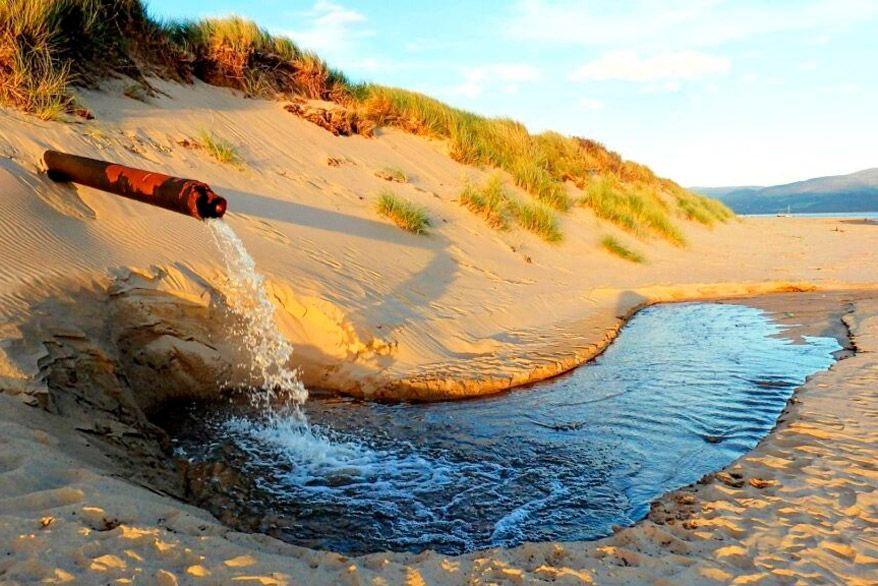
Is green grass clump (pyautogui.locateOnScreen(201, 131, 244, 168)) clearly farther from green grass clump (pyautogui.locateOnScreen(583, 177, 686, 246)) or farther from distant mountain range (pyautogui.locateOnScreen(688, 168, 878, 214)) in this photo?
distant mountain range (pyautogui.locateOnScreen(688, 168, 878, 214))

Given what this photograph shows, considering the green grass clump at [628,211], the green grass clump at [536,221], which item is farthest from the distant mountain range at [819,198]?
the green grass clump at [536,221]

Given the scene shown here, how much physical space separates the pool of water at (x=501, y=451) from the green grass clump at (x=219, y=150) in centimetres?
424

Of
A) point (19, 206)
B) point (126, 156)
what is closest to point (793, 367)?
point (19, 206)

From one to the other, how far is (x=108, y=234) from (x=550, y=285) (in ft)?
19.2

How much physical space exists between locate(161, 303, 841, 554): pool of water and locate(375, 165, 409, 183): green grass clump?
216 inches

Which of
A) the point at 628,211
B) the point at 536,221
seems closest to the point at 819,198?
the point at 628,211

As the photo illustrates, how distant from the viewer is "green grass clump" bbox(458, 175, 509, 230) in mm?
10422

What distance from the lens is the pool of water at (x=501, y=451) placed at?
10.3ft

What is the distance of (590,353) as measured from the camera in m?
6.41

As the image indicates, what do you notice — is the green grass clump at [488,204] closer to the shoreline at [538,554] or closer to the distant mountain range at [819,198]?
the shoreline at [538,554]

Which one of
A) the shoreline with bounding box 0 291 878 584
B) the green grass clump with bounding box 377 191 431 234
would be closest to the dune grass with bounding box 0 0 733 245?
the green grass clump with bounding box 377 191 431 234

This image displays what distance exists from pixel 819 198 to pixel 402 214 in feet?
271

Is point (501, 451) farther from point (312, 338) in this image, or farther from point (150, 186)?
point (150, 186)

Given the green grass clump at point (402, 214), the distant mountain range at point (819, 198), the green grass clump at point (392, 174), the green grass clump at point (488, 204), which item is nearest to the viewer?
the green grass clump at point (402, 214)
